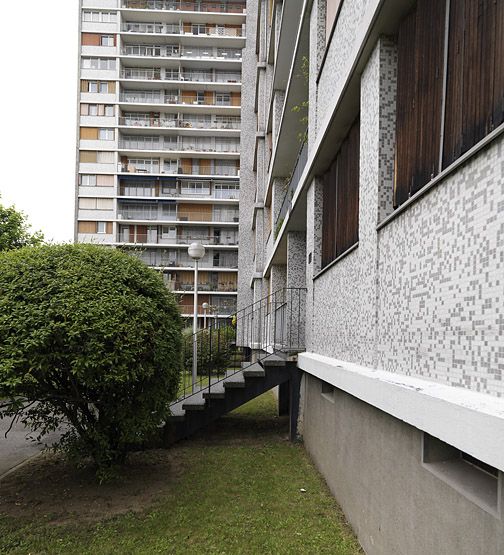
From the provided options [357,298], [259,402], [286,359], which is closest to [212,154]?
[259,402]

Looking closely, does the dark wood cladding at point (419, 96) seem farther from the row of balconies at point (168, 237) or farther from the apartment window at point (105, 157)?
the apartment window at point (105, 157)

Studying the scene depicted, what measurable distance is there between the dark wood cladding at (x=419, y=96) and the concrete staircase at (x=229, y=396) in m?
5.29

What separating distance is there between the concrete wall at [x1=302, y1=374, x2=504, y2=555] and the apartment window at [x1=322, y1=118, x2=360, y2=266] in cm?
182

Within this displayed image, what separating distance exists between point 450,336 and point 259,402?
11.8m

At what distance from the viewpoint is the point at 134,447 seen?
7898 millimetres

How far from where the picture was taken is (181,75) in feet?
155

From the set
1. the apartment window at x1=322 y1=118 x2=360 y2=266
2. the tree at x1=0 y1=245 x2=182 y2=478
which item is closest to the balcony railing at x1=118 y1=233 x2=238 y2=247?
the apartment window at x1=322 y1=118 x2=360 y2=266

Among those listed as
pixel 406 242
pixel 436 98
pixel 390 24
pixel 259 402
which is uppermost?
pixel 390 24

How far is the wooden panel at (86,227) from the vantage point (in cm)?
4550

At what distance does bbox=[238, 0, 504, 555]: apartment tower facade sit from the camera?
2301mm

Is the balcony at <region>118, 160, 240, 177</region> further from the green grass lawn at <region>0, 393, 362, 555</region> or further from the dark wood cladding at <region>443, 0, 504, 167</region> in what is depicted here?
the dark wood cladding at <region>443, 0, 504, 167</region>

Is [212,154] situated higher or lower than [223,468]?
higher

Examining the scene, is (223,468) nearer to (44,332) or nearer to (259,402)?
(44,332)

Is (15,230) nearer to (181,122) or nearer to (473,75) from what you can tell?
(473,75)
